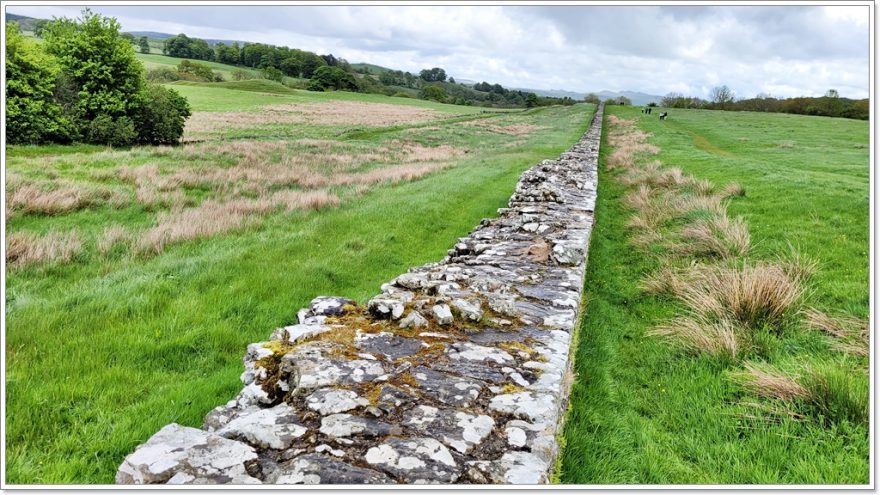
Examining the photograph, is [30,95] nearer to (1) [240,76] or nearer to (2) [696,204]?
(2) [696,204]

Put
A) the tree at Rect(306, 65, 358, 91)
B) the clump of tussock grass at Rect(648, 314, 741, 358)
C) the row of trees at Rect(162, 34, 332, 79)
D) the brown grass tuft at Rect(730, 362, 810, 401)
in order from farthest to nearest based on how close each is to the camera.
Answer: the row of trees at Rect(162, 34, 332, 79), the tree at Rect(306, 65, 358, 91), the clump of tussock grass at Rect(648, 314, 741, 358), the brown grass tuft at Rect(730, 362, 810, 401)

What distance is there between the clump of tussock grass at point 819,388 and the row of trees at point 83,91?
102ft

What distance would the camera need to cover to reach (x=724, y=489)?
9.34 feet

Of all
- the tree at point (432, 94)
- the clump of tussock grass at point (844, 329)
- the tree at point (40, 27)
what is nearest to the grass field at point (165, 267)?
the clump of tussock grass at point (844, 329)

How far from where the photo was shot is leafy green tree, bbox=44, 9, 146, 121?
26.8 meters

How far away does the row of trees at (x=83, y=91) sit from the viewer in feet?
78.8

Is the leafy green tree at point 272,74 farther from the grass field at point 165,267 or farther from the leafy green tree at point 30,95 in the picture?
the grass field at point 165,267

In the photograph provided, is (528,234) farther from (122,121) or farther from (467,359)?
(122,121)

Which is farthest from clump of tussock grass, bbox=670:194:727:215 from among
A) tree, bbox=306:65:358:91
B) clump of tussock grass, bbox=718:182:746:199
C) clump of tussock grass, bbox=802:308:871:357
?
tree, bbox=306:65:358:91

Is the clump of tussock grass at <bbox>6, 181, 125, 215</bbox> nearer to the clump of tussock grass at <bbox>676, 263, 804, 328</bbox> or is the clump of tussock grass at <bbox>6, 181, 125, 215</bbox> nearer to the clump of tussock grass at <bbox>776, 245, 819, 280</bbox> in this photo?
the clump of tussock grass at <bbox>676, 263, 804, 328</bbox>

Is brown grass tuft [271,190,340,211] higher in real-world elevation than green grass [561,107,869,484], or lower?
higher

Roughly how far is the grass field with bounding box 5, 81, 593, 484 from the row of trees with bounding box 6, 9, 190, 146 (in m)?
9.52

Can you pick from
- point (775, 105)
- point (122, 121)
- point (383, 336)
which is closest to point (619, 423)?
point (383, 336)

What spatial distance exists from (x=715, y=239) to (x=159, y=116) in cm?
3141
